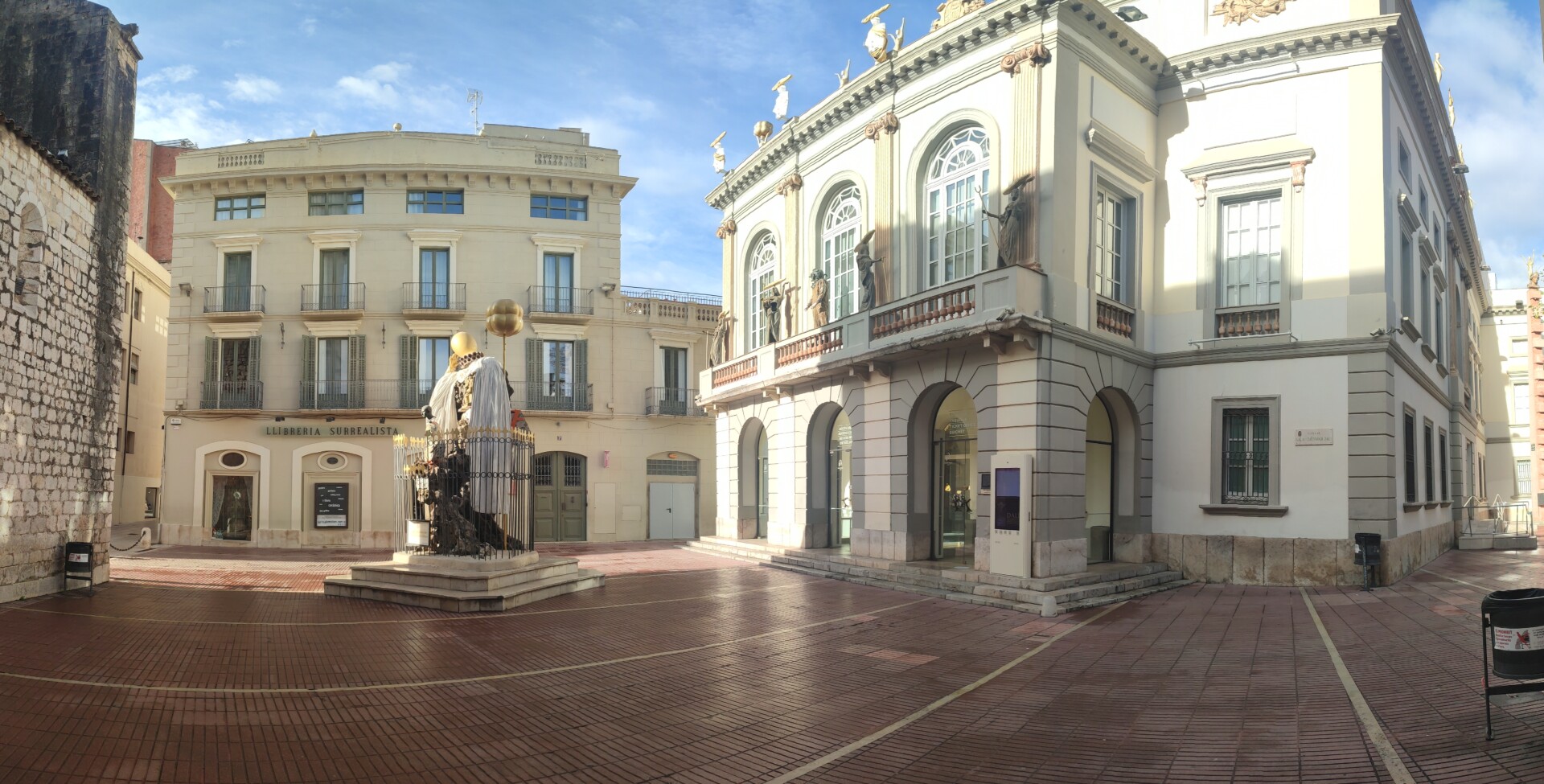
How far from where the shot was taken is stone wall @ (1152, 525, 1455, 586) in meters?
15.5

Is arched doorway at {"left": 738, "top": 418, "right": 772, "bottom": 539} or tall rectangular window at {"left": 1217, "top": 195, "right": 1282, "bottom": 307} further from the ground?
tall rectangular window at {"left": 1217, "top": 195, "right": 1282, "bottom": 307}

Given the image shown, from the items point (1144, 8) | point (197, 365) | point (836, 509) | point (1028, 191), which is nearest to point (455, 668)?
point (1028, 191)

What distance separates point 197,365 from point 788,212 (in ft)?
64.2

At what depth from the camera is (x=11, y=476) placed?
43.0ft

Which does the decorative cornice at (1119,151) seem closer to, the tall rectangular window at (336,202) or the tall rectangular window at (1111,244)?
the tall rectangular window at (1111,244)

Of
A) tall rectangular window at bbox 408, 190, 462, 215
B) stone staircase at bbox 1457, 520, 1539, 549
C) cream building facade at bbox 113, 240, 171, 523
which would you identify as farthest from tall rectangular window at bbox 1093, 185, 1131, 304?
cream building facade at bbox 113, 240, 171, 523

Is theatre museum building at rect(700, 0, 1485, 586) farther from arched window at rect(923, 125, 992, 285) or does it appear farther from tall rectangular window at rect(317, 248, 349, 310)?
tall rectangular window at rect(317, 248, 349, 310)

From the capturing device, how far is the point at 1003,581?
47.1 feet

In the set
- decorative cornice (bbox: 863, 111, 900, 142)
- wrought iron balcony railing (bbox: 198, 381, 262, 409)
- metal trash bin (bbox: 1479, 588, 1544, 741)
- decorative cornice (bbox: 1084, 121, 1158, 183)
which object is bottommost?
metal trash bin (bbox: 1479, 588, 1544, 741)

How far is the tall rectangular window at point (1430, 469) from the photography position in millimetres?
20062

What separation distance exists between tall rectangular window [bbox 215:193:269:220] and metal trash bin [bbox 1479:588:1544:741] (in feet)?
105

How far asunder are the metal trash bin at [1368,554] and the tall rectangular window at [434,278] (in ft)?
80.6

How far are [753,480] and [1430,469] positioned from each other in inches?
628

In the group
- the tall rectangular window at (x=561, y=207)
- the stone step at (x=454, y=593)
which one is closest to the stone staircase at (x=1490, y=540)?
the stone step at (x=454, y=593)
